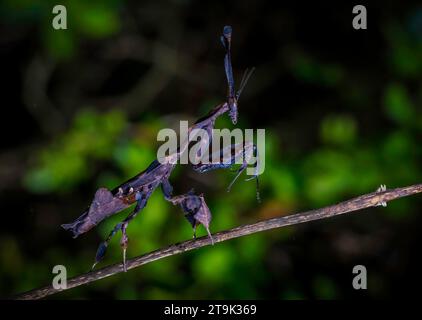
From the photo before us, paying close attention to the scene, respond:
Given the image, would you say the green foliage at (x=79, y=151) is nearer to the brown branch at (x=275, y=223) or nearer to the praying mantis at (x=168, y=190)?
the praying mantis at (x=168, y=190)

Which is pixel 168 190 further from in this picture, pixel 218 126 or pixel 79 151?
pixel 79 151

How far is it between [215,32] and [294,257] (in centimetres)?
136

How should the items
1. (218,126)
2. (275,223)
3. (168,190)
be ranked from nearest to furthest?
1. (275,223)
2. (168,190)
3. (218,126)

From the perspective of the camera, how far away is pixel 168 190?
48.9 inches

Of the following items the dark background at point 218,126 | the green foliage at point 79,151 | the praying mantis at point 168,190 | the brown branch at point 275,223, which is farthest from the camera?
the green foliage at point 79,151

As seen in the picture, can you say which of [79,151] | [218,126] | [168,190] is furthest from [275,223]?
[79,151]

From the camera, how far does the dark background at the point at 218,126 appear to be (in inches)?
74.4

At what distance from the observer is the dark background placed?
1890mm

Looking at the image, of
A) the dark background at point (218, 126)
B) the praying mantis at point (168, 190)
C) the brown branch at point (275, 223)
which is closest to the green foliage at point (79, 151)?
the dark background at point (218, 126)

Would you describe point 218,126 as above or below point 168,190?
above

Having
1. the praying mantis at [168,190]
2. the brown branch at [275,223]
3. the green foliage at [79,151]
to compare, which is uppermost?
the green foliage at [79,151]

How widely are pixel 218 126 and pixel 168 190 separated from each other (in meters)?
0.90

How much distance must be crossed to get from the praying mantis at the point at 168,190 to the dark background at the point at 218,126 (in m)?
0.55
